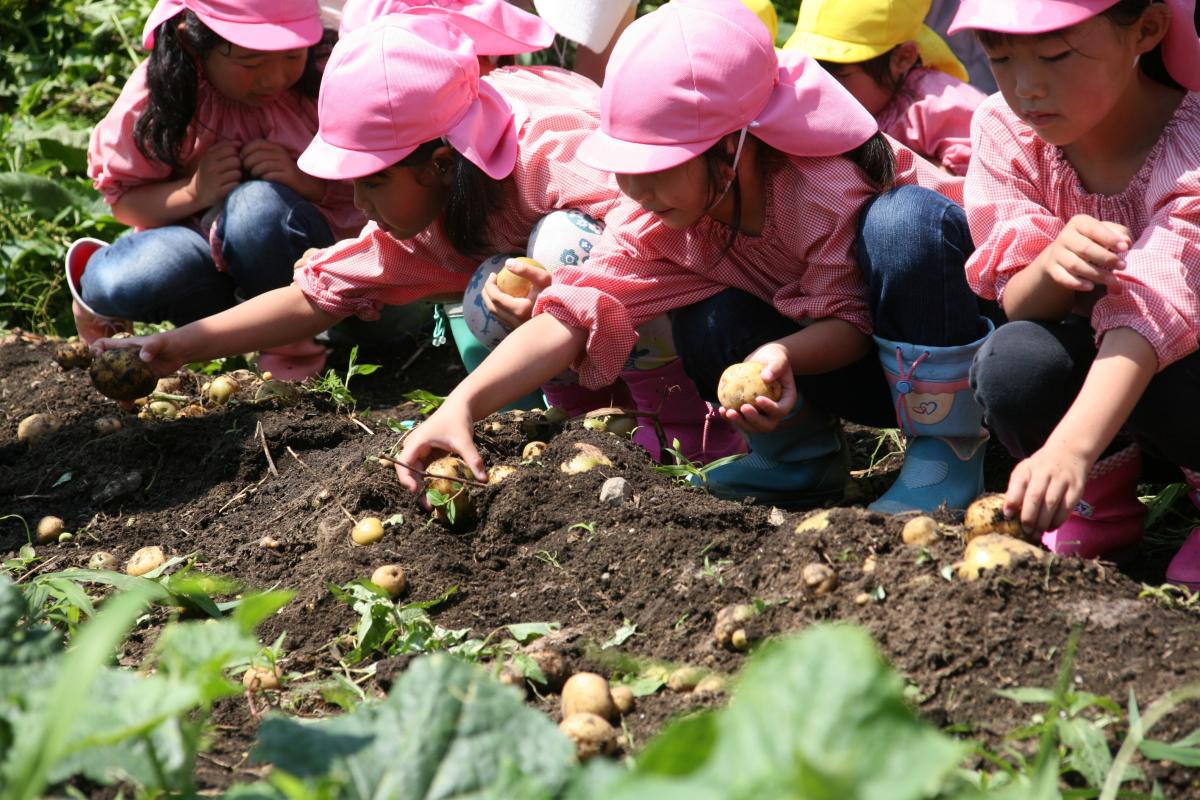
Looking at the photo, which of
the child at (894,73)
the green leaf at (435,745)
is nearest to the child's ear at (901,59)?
the child at (894,73)

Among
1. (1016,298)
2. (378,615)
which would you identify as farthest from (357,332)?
(1016,298)

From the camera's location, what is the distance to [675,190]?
104 inches

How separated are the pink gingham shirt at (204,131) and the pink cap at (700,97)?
1523 millimetres

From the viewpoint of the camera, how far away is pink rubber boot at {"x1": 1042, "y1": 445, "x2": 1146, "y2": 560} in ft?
8.20

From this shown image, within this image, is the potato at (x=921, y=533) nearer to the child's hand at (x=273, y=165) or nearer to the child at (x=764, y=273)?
the child at (x=764, y=273)

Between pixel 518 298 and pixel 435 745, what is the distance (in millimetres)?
1829

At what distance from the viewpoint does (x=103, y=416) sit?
3557 millimetres

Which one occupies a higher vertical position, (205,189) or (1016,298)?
(1016,298)

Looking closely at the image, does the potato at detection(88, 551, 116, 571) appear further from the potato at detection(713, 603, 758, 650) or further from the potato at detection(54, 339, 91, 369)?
the potato at detection(713, 603, 758, 650)

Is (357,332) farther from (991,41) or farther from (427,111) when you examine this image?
(991,41)

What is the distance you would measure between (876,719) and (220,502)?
7.69 feet

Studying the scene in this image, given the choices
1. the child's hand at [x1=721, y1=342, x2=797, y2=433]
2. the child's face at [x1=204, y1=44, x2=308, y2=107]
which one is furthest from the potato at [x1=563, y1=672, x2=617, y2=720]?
the child's face at [x1=204, y1=44, x2=308, y2=107]

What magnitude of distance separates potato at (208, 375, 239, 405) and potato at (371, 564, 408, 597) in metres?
1.34

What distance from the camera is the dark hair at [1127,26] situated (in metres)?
2.13
